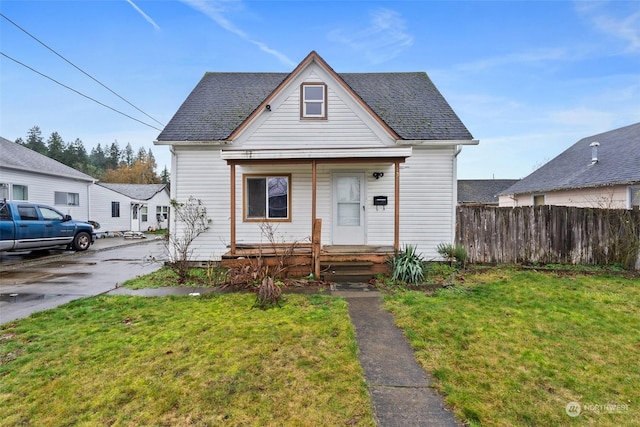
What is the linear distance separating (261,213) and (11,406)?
6.75m

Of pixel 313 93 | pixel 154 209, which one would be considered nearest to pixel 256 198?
pixel 313 93

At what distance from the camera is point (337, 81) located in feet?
28.6

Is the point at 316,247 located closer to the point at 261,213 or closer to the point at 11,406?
the point at 261,213

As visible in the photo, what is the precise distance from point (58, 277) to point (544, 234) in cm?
1452

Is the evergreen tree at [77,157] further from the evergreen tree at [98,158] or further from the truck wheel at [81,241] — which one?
the truck wheel at [81,241]

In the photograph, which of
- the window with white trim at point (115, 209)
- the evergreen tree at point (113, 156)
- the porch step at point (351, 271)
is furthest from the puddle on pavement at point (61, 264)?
the evergreen tree at point (113, 156)

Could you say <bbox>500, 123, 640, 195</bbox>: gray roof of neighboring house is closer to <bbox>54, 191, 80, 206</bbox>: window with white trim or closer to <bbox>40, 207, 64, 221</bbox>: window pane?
<bbox>40, 207, 64, 221</bbox>: window pane

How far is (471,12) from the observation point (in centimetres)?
1232

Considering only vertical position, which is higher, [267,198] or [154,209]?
[267,198]

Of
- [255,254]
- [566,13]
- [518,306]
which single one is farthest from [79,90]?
[566,13]

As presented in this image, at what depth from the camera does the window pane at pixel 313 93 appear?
879cm

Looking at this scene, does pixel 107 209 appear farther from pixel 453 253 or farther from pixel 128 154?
pixel 128 154

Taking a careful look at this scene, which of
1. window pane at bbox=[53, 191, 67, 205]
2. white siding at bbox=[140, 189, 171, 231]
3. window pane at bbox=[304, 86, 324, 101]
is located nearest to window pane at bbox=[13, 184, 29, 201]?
window pane at bbox=[53, 191, 67, 205]

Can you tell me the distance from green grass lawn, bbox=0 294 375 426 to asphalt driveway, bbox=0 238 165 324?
1.18 meters
